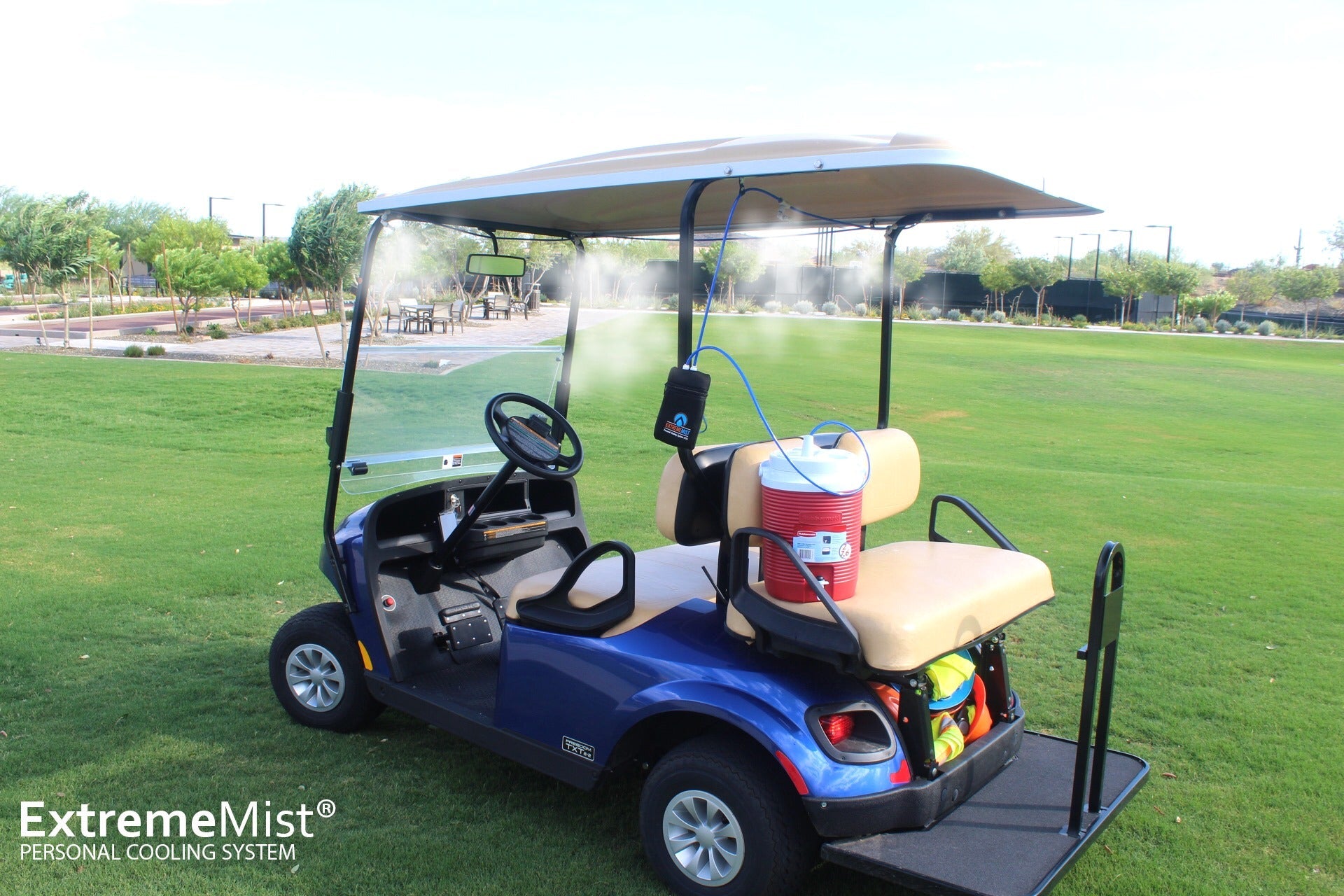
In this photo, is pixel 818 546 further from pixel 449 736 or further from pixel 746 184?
pixel 449 736

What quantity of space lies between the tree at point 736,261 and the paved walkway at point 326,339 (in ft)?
1.91

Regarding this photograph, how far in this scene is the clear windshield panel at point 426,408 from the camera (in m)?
3.71

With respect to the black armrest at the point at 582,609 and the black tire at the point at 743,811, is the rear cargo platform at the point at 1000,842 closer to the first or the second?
the black tire at the point at 743,811

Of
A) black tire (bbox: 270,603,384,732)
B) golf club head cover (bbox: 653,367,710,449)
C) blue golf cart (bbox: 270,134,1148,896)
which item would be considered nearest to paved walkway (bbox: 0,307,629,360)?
blue golf cart (bbox: 270,134,1148,896)

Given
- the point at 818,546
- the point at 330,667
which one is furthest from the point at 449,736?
the point at 818,546

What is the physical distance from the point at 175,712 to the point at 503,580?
133 centimetres

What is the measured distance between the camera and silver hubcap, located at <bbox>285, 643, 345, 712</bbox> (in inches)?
146

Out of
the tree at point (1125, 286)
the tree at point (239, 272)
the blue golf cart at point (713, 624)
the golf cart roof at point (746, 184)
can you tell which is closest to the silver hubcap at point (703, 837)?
the blue golf cart at point (713, 624)

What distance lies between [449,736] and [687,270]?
2023 millimetres

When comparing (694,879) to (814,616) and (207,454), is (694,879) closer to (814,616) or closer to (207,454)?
(814,616)

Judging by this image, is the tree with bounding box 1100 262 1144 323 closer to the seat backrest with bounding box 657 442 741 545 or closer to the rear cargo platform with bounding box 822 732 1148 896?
the rear cargo platform with bounding box 822 732 1148 896

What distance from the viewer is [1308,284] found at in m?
42.0

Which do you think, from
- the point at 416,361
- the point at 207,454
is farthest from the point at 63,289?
the point at 416,361

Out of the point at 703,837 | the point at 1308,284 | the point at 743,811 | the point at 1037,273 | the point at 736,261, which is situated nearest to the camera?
the point at 743,811
